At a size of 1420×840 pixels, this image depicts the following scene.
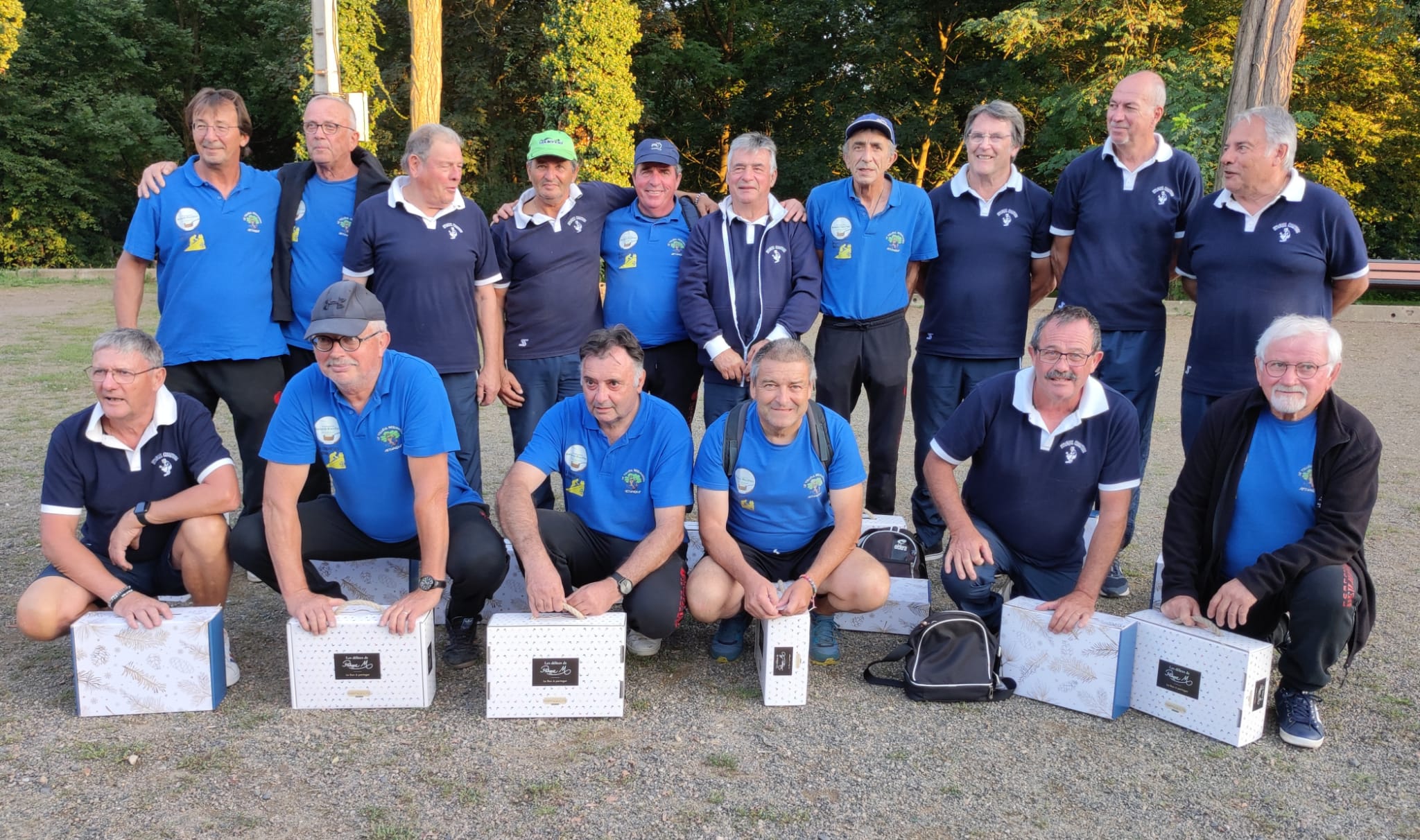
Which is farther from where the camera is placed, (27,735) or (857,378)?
(857,378)

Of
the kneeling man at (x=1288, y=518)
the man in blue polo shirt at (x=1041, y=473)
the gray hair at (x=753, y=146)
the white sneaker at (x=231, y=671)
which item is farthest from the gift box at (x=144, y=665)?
the kneeling man at (x=1288, y=518)

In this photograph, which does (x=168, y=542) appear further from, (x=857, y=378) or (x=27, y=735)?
(x=857, y=378)

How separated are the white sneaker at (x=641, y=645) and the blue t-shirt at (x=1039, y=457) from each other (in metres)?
1.41

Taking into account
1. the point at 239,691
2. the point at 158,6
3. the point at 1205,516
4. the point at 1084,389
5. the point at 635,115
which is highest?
the point at 158,6

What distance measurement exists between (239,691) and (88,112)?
93.0ft

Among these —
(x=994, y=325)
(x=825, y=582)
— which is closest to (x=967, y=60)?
(x=994, y=325)

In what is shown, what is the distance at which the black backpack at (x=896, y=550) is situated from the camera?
469 centimetres

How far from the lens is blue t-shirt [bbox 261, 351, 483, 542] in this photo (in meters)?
3.97

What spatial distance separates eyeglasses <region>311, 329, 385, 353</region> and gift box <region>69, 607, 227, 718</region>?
1020 millimetres

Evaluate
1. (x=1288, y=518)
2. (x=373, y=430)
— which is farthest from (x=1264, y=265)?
(x=373, y=430)

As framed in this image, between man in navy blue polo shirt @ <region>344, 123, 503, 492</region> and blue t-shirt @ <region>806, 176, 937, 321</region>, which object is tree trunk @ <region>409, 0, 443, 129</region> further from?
blue t-shirt @ <region>806, 176, 937, 321</region>

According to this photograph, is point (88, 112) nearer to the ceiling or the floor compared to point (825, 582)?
nearer to the ceiling

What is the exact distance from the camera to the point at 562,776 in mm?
3348

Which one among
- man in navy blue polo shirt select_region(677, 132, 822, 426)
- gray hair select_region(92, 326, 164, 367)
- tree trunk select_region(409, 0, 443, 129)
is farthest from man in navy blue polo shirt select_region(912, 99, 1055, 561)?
tree trunk select_region(409, 0, 443, 129)
